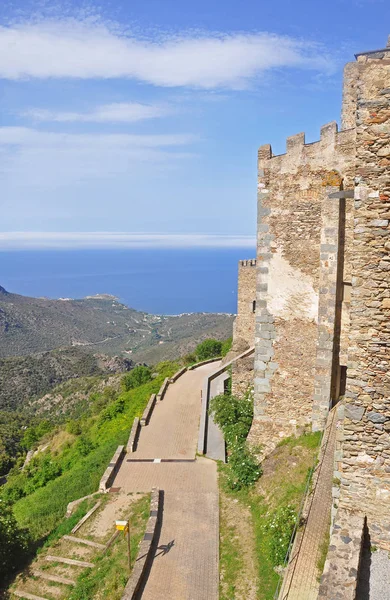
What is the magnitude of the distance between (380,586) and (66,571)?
8.31 m

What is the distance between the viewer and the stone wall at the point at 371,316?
5.34 meters

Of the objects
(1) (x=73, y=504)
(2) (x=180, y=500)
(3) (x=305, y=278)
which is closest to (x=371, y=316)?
(3) (x=305, y=278)

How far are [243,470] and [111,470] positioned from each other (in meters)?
4.67

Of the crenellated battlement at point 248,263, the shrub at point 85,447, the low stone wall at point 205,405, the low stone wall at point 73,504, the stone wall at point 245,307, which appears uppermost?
the crenellated battlement at point 248,263

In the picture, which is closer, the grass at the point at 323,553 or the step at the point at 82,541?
the grass at the point at 323,553

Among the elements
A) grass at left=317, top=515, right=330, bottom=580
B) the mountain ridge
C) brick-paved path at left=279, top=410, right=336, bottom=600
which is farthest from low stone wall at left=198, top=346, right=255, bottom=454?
the mountain ridge

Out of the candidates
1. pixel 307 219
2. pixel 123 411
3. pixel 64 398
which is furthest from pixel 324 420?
pixel 64 398

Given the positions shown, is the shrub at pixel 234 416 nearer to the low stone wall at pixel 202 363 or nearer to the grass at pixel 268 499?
the grass at pixel 268 499

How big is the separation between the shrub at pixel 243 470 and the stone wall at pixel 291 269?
1.59 feet

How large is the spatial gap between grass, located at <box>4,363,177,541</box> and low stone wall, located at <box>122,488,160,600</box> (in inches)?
122

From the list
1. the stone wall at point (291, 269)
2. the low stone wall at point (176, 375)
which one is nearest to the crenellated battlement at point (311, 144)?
the stone wall at point (291, 269)

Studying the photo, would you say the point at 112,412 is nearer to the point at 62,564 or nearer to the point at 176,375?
the point at 176,375

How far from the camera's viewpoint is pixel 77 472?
17.5 m

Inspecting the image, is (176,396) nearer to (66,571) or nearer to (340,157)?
(66,571)
